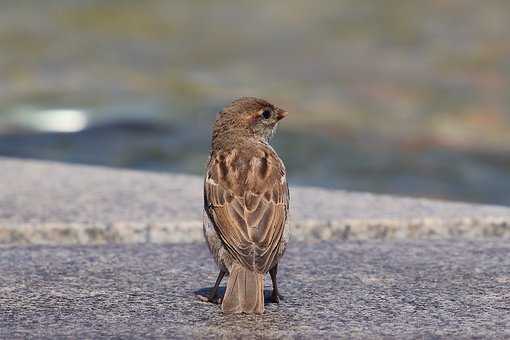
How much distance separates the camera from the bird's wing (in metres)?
5.36

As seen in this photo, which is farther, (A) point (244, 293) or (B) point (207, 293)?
(B) point (207, 293)

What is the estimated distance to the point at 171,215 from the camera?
7.36 meters

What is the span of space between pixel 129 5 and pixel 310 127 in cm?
327

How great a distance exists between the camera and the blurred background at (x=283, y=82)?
12.8 meters

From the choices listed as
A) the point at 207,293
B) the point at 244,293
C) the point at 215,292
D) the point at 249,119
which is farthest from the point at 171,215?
the point at 244,293

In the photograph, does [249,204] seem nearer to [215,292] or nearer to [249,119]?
[215,292]

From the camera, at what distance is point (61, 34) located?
15.1 metres

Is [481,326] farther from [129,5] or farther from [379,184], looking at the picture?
[129,5]

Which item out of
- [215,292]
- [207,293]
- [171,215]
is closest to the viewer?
[215,292]

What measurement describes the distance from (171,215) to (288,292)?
168 centimetres

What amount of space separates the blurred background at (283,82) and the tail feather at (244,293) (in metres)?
6.73

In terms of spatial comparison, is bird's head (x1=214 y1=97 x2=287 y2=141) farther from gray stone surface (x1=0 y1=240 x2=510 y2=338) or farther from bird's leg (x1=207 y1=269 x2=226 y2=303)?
bird's leg (x1=207 y1=269 x2=226 y2=303)

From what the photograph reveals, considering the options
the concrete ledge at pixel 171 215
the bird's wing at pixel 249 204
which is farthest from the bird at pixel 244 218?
the concrete ledge at pixel 171 215

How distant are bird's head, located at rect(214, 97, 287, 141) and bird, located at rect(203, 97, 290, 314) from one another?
0.09 metres
